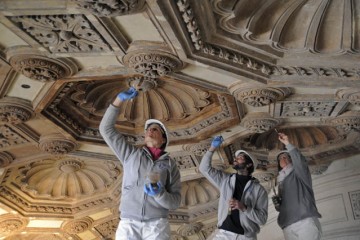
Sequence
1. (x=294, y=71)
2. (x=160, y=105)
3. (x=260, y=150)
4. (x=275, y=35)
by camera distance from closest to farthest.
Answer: (x=275, y=35) → (x=294, y=71) → (x=160, y=105) → (x=260, y=150)

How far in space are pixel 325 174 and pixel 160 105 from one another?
13.0ft

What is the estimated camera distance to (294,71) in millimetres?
6527

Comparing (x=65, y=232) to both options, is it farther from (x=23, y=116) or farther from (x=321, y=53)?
(x=321, y=53)

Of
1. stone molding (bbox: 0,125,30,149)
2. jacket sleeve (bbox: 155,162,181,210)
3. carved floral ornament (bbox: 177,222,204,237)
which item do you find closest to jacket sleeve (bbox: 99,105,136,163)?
jacket sleeve (bbox: 155,162,181,210)

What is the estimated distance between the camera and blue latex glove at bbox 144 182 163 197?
13.7ft

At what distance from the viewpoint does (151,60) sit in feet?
19.8

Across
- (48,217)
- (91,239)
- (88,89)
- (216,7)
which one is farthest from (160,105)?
(91,239)

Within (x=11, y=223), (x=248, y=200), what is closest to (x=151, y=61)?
(x=248, y=200)

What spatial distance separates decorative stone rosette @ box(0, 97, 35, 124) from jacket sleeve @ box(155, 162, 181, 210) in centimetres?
371

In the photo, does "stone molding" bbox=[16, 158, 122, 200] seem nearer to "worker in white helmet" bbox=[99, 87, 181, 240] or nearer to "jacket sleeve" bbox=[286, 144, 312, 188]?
"jacket sleeve" bbox=[286, 144, 312, 188]

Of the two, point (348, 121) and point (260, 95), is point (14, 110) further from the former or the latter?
point (348, 121)

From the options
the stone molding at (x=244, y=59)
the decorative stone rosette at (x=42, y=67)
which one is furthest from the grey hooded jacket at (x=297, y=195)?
the decorative stone rosette at (x=42, y=67)

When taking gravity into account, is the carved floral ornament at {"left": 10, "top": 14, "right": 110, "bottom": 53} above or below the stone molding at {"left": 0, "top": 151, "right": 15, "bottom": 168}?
below

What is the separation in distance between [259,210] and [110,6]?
8.55 feet
